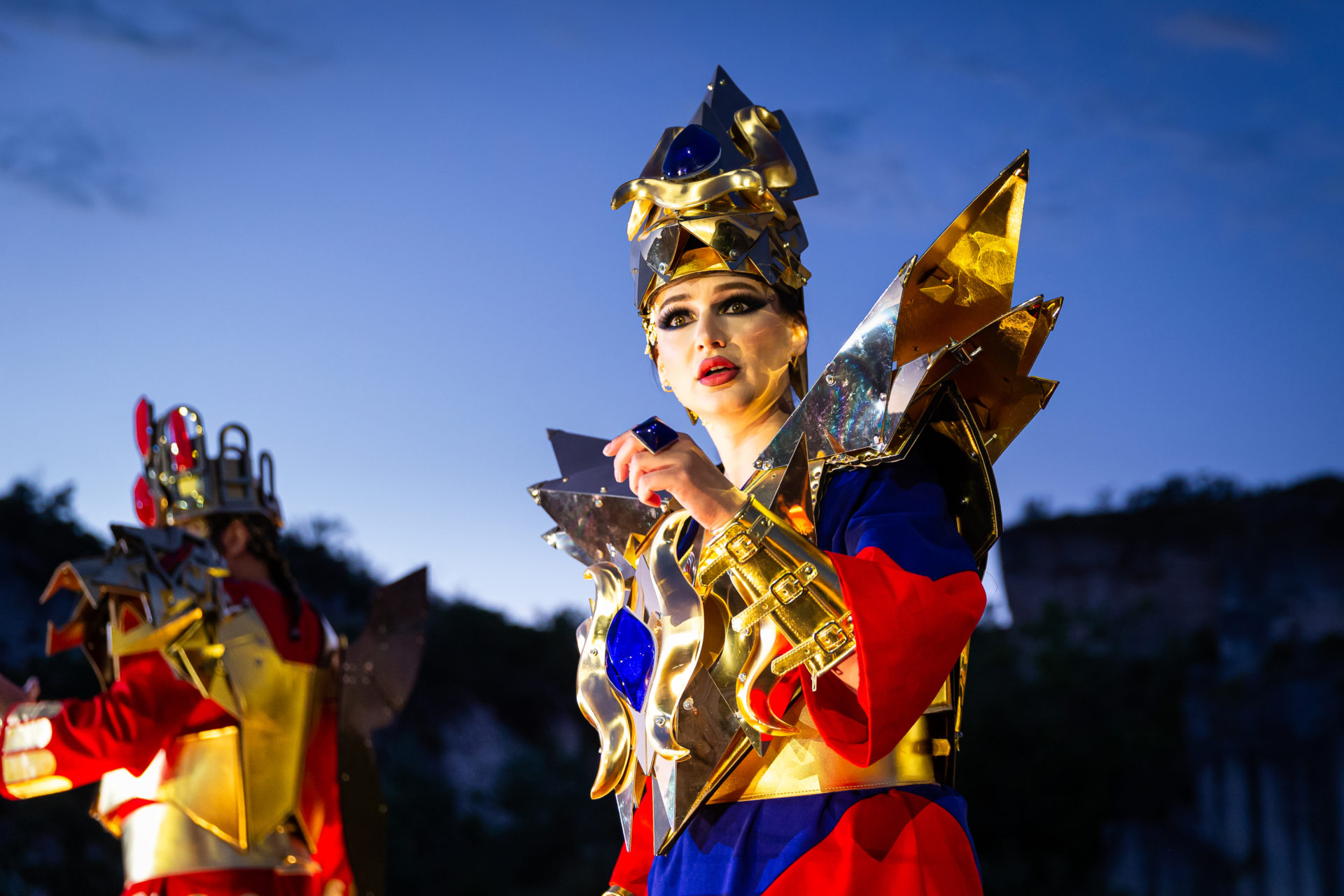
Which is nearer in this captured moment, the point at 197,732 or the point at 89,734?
the point at 89,734

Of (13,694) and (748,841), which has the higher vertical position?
(13,694)

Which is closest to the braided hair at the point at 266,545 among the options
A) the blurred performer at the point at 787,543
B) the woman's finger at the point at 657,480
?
the blurred performer at the point at 787,543

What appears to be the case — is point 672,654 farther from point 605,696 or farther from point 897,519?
point 897,519

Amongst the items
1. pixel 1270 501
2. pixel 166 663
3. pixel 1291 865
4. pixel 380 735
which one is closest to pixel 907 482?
pixel 166 663

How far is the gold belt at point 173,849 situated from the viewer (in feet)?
10.6

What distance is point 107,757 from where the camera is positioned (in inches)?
124

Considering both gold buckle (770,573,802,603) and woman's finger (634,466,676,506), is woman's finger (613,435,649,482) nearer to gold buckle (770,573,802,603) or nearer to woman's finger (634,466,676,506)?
woman's finger (634,466,676,506)

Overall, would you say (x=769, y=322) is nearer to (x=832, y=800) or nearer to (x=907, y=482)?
(x=907, y=482)

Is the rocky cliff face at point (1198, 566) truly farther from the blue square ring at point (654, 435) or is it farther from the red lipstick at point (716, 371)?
the blue square ring at point (654, 435)

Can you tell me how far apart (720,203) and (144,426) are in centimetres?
267

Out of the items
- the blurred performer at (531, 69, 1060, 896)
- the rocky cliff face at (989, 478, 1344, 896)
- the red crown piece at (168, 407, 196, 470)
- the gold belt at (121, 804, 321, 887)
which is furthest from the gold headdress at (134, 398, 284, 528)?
the rocky cliff face at (989, 478, 1344, 896)

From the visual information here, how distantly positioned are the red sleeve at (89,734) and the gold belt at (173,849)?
0.48ft

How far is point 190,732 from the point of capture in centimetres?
334

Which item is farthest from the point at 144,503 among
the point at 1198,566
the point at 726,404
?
the point at 1198,566
